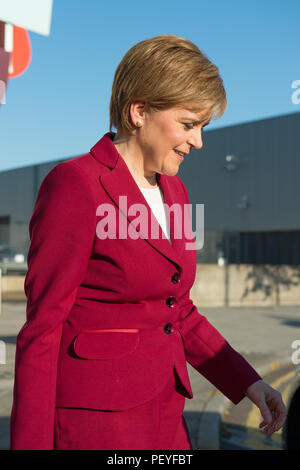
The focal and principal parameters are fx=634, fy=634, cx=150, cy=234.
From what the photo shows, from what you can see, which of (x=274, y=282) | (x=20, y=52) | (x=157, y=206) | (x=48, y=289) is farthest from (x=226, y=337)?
(x=274, y=282)

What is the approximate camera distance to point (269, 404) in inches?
77.4

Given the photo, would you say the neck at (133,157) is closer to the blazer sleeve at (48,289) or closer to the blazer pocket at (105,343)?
the blazer sleeve at (48,289)

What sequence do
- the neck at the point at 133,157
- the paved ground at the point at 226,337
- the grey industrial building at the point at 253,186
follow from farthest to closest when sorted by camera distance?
the grey industrial building at the point at 253,186 < the paved ground at the point at 226,337 < the neck at the point at 133,157

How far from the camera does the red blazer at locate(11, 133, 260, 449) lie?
149cm

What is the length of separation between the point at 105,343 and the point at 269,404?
67 centimetres

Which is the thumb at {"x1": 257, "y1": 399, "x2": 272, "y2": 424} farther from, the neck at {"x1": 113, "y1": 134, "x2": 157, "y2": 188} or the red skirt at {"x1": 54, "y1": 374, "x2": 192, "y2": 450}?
the neck at {"x1": 113, "y1": 134, "x2": 157, "y2": 188}

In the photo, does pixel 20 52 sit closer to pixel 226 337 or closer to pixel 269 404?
pixel 269 404

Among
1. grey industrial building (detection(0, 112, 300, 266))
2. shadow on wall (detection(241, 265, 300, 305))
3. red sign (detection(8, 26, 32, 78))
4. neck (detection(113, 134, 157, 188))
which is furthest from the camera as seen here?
grey industrial building (detection(0, 112, 300, 266))

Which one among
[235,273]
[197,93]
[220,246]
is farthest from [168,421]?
[220,246]

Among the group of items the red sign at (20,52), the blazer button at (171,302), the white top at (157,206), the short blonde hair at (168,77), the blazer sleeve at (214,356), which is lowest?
the blazer sleeve at (214,356)

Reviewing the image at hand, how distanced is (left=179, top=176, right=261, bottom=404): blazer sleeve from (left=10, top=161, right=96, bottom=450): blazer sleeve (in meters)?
0.52

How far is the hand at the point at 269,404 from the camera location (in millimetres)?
1925

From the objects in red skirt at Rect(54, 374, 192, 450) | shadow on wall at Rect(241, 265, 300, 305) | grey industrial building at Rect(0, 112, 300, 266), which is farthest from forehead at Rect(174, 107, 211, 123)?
grey industrial building at Rect(0, 112, 300, 266)

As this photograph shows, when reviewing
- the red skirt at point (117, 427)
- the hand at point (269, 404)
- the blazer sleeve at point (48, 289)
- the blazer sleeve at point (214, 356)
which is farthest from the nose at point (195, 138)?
the hand at point (269, 404)
